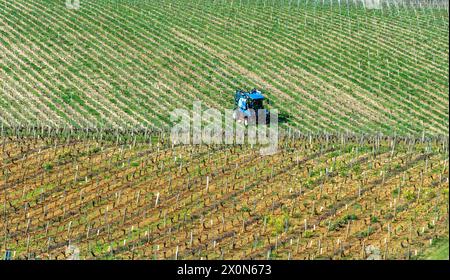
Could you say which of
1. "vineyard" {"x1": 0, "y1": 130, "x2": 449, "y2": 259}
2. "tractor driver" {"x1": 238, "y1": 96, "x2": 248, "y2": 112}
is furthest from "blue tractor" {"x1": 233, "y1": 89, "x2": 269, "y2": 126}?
"vineyard" {"x1": 0, "y1": 130, "x2": 449, "y2": 259}

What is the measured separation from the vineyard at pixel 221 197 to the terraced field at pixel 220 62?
4.62 meters

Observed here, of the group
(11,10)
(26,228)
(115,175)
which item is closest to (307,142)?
(115,175)

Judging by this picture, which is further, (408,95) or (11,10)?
(11,10)

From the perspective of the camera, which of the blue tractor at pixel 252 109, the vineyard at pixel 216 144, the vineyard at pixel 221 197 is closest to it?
the vineyard at pixel 221 197

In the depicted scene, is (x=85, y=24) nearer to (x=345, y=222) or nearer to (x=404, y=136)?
(x=404, y=136)

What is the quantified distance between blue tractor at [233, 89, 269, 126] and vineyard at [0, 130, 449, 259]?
2.90m

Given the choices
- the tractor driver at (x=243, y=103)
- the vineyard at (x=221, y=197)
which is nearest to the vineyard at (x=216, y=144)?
the vineyard at (x=221, y=197)

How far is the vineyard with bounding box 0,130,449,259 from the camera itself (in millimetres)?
25412

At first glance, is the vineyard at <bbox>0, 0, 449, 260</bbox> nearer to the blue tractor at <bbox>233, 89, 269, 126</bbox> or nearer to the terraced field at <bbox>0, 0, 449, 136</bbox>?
the terraced field at <bbox>0, 0, 449, 136</bbox>

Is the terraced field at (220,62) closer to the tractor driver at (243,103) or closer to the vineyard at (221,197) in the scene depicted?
the tractor driver at (243,103)

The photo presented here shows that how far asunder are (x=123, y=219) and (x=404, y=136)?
592 inches

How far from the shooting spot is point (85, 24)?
181ft

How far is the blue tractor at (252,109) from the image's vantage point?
38.9 meters
